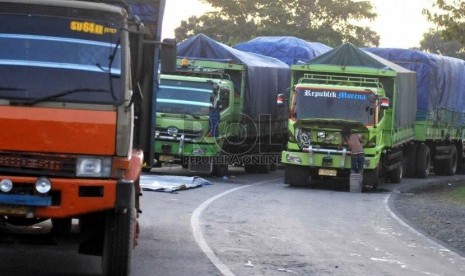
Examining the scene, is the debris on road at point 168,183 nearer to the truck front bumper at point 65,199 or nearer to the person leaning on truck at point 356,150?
the person leaning on truck at point 356,150

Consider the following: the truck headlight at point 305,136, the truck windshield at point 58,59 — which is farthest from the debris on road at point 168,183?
the truck windshield at point 58,59

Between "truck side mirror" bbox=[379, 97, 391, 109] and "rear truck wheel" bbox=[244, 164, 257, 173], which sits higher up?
"truck side mirror" bbox=[379, 97, 391, 109]

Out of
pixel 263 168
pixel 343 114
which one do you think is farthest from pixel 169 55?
pixel 263 168

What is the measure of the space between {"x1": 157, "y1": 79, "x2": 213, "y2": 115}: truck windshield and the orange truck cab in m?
15.6

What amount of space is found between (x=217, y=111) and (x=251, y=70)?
8.35ft

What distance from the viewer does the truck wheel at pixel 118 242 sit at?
870 centimetres

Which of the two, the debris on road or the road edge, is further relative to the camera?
the debris on road

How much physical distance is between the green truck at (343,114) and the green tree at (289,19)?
28.6 metres

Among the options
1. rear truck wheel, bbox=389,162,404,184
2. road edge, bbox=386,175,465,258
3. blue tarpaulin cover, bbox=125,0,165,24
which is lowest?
road edge, bbox=386,175,465,258

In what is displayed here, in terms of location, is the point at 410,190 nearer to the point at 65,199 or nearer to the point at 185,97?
the point at 185,97

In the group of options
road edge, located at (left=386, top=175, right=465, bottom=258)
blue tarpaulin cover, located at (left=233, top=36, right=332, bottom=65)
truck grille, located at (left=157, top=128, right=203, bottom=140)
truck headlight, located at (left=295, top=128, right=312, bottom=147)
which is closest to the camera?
road edge, located at (left=386, top=175, right=465, bottom=258)

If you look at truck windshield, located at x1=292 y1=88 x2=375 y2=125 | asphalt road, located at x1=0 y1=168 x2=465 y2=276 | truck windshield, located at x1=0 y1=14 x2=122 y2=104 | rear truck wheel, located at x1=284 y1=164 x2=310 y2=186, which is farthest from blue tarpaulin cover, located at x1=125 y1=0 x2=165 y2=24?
rear truck wheel, located at x1=284 y1=164 x2=310 y2=186

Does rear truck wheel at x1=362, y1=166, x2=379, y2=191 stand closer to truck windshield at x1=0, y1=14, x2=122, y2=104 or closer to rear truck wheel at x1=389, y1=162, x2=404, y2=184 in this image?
rear truck wheel at x1=389, y1=162, x2=404, y2=184

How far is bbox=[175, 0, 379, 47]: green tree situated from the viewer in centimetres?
5538
